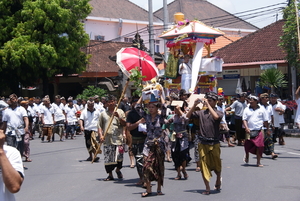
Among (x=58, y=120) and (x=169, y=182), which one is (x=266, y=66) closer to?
(x=58, y=120)

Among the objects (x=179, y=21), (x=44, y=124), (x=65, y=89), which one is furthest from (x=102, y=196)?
(x=65, y=89)

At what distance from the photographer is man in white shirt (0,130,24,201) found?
3.73m

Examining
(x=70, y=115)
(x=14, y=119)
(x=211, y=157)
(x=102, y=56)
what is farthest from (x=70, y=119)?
(x=102, y=56)

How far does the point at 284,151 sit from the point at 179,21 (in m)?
5.35

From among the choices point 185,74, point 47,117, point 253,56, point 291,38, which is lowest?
point 47,117

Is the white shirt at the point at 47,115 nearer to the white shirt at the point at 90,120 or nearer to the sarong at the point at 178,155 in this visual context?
the white shirt at the point at 90,120

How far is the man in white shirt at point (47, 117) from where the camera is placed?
1978cm

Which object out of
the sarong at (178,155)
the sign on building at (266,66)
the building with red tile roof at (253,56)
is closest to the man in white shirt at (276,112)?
the sarong at (178,155)

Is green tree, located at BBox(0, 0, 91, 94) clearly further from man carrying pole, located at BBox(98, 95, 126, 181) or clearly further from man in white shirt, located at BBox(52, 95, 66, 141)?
man carrying pole, located at BBox(98, 95, 126, 181)

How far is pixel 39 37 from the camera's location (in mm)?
31156

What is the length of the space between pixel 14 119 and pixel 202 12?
4753cm

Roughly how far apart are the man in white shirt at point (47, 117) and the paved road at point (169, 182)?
17.7ft

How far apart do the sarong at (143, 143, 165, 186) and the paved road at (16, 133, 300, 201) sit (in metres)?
0.35

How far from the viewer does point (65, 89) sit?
41438mm
